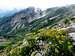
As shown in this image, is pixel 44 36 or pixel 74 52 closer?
pixel 74 52

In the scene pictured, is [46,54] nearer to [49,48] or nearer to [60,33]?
[49,48]

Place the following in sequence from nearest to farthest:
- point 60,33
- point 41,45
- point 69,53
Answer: point 69,53 → point 41,45 → point 60,33

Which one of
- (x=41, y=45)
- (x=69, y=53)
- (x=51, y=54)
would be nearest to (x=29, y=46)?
(x=41, y=45)

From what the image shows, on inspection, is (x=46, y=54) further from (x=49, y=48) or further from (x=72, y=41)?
(x=72, y=41)

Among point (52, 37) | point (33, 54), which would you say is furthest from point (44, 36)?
point (33, 54)

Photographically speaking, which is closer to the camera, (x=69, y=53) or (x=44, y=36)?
(x=69, y=53)

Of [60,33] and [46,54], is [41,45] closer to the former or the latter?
[46,54]

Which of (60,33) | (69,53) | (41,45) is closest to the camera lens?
(69,53)
